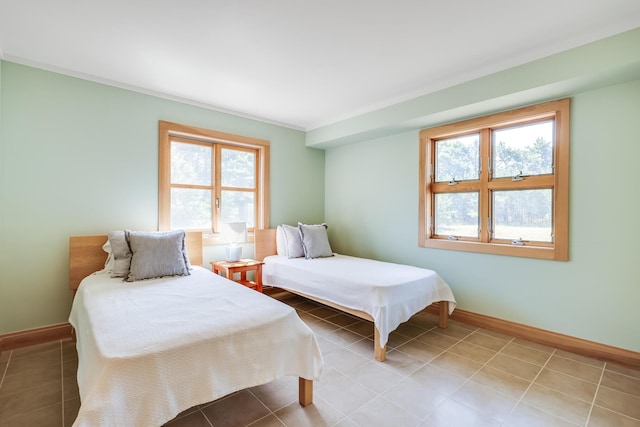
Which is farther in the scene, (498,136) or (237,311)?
(498,136)

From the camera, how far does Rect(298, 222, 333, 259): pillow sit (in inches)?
155

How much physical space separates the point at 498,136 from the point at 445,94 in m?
0.76

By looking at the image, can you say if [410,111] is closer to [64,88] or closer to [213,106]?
[213,106]

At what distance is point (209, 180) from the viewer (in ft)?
12.7

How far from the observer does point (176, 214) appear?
3.59m

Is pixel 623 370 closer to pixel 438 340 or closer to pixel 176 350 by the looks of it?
pixel 438 340

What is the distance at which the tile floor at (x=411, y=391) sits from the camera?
1.77 metres

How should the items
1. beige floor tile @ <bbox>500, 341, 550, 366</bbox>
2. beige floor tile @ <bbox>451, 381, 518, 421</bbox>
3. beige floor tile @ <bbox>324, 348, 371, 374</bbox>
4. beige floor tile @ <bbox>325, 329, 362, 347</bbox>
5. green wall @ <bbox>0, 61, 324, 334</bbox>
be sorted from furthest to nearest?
beige floor tile @ <bbox>325, 329, 362, 347</bbox> < green wall @ <bbox>0, 61, 324, 334</bbox> < beige floor tile @ <bbox>500, 341, 550, 366</bbox> < beige floor tile @ <bbox>324, 348, 371, 374</bbox> < beige floor tile @ <bbox>451, 381, 518, 421</bbox>

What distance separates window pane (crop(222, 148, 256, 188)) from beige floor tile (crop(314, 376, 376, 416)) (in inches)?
112

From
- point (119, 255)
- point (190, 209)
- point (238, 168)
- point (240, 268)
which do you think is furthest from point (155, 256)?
point (238, 168)

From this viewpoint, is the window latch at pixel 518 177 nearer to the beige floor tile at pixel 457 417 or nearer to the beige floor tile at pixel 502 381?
the beige floor tile at pixel 502 381

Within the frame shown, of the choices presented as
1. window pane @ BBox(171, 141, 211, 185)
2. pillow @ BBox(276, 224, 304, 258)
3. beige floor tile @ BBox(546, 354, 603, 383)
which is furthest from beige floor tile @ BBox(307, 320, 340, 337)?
window pane @ BBox(171, 141, 211, 185)

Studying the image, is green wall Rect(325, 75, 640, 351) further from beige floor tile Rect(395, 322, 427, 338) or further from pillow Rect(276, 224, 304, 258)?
pillow Rect(276, 224, 304, 258)

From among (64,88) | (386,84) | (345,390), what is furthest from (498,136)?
(64,88)
